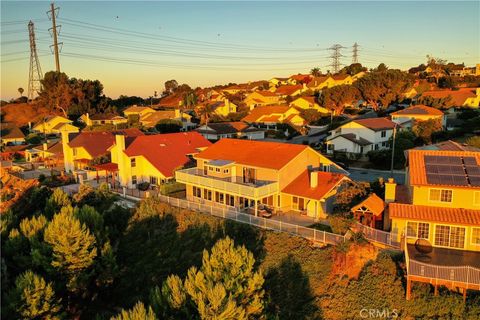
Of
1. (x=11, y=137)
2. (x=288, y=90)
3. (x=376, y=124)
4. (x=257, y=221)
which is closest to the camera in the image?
(x=257, y=221)

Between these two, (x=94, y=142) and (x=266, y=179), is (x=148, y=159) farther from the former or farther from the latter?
(x=94, y=142)

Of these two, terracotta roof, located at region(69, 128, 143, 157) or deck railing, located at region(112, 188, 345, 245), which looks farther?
terracotta roof, located at region(69, 128, 143, 157)

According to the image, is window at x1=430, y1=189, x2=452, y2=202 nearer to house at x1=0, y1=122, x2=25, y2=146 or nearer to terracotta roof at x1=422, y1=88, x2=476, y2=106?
terracotta roof at x1=422, y1=88, x2=476, y2=106

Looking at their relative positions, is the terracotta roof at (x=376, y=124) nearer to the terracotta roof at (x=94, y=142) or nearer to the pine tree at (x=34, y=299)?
the terracotta roof at (x=94, y=142)

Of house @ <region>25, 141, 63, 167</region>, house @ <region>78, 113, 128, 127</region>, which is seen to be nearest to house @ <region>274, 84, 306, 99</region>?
house @ <region>78, 113, 128, 127</region>

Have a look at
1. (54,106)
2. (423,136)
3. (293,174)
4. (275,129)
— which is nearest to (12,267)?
(293,174)

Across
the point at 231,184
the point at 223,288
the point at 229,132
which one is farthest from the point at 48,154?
the point at 223,288

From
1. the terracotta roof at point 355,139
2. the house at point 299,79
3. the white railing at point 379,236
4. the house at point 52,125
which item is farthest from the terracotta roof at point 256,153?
the house at point 299,79
